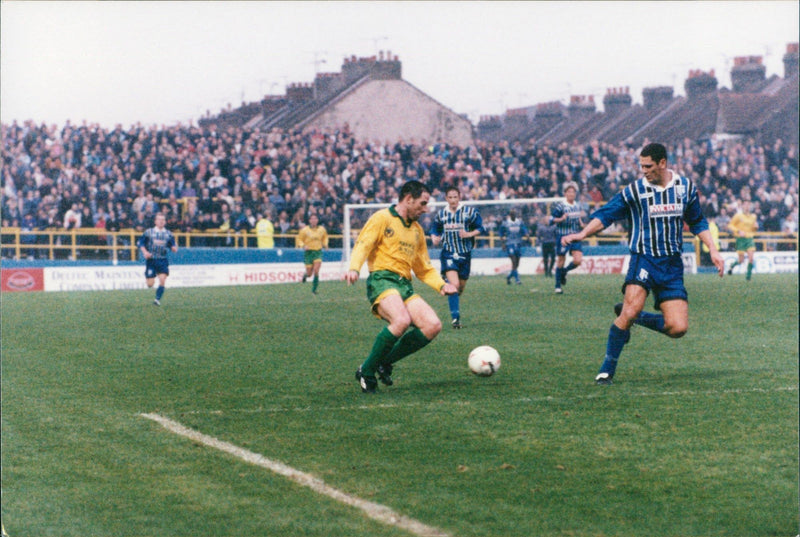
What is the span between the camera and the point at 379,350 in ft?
31.6

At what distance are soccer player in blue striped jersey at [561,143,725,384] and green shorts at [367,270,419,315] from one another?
1.55 m

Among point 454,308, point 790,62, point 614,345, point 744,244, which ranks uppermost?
point 790,62

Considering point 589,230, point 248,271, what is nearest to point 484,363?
point 589,230

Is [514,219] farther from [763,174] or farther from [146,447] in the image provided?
[146,447]

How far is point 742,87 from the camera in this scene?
64.4 m

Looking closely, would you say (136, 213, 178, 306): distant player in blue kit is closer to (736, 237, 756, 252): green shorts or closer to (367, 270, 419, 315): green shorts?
(367, 270, 419, 315): green shorts

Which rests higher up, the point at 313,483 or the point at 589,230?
the point at 589,230

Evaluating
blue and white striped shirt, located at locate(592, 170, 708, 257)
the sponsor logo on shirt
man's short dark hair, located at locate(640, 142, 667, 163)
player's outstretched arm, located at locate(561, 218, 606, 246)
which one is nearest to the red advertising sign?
player's outstretched arm, located at locate(561, 218, 606, 246)

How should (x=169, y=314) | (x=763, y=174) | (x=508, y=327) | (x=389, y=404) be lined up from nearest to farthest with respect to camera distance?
(x=389, y=404) → (x=508, y=327) → (x=169, y=314) → (x=763, y=174)

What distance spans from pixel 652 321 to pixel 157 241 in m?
16.0

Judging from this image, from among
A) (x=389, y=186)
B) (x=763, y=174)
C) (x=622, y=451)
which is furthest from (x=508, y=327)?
(x=763, y=174)

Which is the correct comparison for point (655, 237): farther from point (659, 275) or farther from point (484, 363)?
point (484, 363)

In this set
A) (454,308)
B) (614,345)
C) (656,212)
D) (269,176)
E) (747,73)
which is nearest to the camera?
(656,212)

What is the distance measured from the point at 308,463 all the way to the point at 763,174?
146ft
